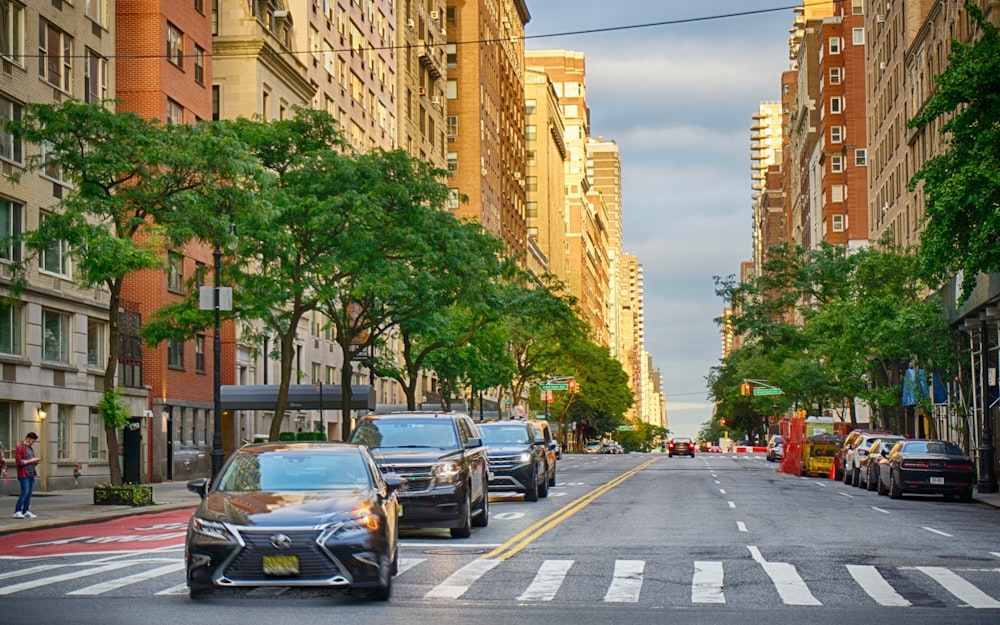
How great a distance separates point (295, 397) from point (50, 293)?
1655 centimetres

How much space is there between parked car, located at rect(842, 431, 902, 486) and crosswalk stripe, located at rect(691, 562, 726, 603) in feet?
93.3

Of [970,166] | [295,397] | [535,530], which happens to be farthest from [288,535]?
[295,397]

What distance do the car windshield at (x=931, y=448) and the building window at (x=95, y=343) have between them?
26.2 meters

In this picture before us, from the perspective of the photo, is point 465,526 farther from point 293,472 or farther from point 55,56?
point 55,56

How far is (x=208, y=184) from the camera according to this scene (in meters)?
34.8

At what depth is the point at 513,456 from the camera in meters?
33.2

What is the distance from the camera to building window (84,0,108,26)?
46800 mm

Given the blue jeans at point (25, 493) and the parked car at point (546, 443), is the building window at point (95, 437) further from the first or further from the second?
the blue jeans at point (25, 493)

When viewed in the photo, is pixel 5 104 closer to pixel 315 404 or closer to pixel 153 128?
pixel 153 128

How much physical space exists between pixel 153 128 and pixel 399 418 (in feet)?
48.5

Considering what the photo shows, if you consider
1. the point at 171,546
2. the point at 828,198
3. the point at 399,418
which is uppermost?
the point at 828,198

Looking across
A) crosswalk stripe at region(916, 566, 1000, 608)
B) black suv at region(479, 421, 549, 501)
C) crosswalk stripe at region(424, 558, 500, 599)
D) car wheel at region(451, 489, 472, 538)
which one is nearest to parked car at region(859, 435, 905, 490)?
black suv at region(479, 421, 549, 501)

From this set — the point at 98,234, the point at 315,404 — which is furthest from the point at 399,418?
the point at 315,404

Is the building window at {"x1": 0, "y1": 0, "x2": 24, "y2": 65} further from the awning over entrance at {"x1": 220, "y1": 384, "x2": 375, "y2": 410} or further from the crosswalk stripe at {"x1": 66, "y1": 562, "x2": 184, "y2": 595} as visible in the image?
the crosswalk stripe at {"x1": 66, "y1": 562, "x2": 184, "y2": 595}
